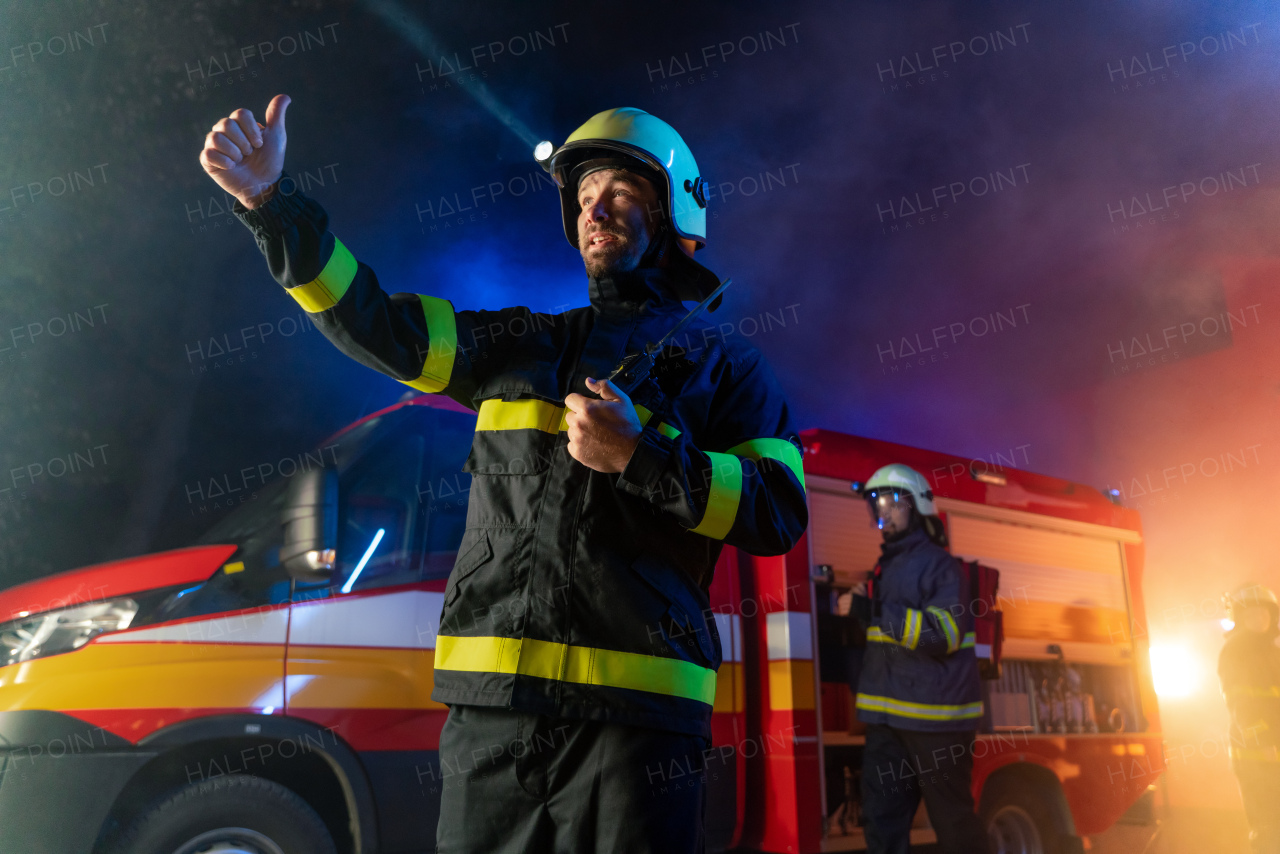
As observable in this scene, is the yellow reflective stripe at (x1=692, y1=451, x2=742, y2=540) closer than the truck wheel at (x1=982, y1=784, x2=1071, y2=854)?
Yes

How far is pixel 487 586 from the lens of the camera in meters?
1.58

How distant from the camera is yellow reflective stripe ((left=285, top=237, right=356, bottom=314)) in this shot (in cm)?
160

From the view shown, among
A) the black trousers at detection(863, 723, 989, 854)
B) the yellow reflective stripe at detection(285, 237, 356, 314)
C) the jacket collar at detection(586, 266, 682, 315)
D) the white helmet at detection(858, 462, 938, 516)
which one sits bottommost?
the black trousers at detection(863, 723, 989, 854)

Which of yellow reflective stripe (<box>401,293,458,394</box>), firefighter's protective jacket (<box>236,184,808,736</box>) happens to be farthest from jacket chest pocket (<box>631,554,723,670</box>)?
yellow reflective stripe (<box>401,293,458,394</box>)

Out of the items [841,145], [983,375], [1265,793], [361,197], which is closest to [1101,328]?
[983,375]

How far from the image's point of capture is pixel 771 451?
5.84 feet

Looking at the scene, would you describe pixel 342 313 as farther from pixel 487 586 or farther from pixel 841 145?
pixel 841 145

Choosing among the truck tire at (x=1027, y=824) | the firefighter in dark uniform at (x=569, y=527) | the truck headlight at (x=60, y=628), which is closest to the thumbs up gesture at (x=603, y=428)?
the firefighter in dark uniform at (x=569, y=527)

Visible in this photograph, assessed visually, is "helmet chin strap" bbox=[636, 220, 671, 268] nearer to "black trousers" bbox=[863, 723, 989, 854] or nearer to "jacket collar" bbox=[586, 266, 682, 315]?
"jacket collar" bbox=[586, 266, 682, 315]

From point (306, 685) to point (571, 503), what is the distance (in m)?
2.14

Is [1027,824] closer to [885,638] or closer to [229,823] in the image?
[885,638]

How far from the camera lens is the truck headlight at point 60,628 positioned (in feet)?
9.54

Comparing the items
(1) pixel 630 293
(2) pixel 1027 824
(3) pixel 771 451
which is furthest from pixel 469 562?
(2) pixel 1027 824

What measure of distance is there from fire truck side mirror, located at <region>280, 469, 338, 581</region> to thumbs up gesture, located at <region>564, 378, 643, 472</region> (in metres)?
2.10
